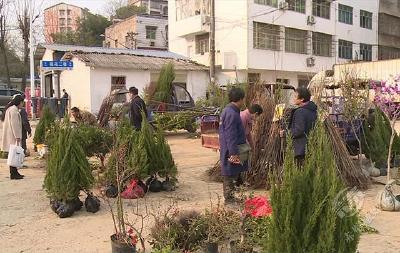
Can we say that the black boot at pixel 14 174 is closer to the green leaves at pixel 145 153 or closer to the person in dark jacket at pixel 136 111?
the person in dark jacket at pixel 136 111

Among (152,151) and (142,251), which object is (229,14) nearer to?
(152,151)

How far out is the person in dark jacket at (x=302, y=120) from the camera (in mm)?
6270

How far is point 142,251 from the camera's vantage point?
174 inches

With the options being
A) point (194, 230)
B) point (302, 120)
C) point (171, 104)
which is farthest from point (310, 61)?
point (194, 230)

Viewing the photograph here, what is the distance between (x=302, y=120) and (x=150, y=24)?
4070 cm

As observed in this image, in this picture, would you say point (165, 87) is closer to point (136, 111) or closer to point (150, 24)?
point (136, 111)

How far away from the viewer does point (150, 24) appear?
4528cm

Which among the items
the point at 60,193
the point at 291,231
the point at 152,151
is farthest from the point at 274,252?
the point at 152,151

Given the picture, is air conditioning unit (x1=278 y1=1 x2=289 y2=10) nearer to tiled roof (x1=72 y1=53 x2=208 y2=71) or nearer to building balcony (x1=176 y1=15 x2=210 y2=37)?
building balcony (x1=176 y1=15 x2=210 y2=37)

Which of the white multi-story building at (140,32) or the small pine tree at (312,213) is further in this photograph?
the white multi-story building at (140,32)

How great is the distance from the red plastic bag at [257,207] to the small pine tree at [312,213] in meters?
1.32

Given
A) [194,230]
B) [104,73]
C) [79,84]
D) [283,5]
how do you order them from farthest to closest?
[283,5]
[79,84]
[104,73]
[194,230]

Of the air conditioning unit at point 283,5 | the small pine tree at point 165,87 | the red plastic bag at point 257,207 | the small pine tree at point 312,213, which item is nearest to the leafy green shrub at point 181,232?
the red plastic bag at point 257,207

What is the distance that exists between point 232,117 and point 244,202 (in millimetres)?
1706
